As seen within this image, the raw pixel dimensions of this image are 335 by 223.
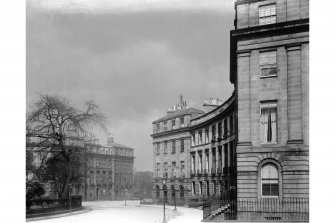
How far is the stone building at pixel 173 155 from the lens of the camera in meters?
40.2

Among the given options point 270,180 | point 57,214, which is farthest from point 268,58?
point 57,214

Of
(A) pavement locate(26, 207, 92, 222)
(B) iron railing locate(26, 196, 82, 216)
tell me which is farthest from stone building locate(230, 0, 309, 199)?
(B) iron railing locate(26, 196, 82, 216)

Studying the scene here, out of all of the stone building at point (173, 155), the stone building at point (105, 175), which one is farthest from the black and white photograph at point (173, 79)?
the stone building at point (173, 155)

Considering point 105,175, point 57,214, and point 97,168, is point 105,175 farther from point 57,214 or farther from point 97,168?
point 57,214

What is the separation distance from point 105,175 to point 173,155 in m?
10.5

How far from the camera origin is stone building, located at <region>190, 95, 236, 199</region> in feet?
109

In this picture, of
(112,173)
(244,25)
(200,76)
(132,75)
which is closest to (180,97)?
(200,76)

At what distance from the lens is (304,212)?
19266 mm

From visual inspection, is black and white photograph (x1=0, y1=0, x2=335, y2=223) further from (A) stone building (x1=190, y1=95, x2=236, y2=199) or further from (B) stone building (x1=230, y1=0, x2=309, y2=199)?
(A) stone building (x1=190, y1=95, x2=236, y2=199)

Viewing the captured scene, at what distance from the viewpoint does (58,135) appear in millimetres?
28219
